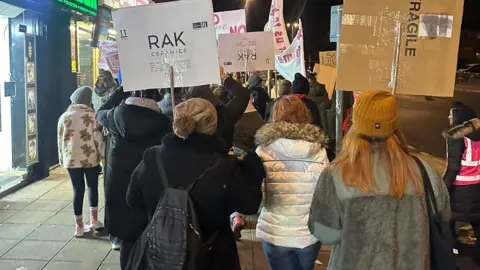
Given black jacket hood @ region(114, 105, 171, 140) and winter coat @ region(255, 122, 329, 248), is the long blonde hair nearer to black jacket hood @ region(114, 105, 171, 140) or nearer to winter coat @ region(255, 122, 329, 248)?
Answer: winter coat @ region(255, 122, 329, 248)

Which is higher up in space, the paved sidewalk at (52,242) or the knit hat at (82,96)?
the knit hat at (82,96)

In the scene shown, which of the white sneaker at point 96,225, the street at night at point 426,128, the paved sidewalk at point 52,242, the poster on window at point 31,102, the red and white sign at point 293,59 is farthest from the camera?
the street at night at point 426,128

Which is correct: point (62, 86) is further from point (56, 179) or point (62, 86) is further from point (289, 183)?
point (289, 183)

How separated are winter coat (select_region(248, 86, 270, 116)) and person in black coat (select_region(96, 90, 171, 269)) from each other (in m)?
4.64

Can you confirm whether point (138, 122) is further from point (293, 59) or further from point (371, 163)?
point (293, 59)

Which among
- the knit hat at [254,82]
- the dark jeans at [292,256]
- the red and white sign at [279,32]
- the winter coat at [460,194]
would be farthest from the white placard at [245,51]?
the dark jeans at [292,256]

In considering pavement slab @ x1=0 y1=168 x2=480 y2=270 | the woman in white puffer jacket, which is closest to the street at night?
pavement slab @ x1=0 y1=168 x2=480 y2=270

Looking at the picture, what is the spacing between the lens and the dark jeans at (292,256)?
3.54m

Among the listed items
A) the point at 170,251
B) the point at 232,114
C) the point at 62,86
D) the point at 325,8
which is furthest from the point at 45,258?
the point at 325,8

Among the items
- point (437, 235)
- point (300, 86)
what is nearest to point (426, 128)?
point (300, 86)

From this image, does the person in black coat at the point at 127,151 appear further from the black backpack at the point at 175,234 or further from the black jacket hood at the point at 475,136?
the black jacket hood at the point at 475,136

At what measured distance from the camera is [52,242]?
582cm

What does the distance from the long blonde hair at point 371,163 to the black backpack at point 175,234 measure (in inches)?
33.7

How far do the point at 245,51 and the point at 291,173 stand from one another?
489cm
